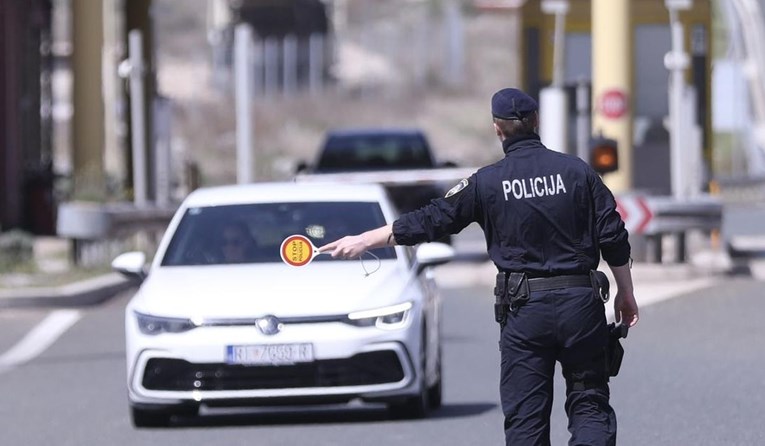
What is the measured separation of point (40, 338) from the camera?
64.3 ft

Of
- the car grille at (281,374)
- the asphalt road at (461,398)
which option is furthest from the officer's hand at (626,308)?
the car grille at (281,374)

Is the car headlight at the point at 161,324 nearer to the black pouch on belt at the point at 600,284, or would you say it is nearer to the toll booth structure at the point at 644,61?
Result: the black pouch on belt at the point at 600,284

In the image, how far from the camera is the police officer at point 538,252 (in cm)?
828

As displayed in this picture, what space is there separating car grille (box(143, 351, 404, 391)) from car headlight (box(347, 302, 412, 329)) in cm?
17

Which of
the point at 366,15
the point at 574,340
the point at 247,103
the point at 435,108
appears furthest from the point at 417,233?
the point at 366,15

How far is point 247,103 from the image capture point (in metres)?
31.1

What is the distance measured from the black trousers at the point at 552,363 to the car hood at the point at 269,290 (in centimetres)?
389

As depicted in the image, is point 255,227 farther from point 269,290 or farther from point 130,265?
point 269,290

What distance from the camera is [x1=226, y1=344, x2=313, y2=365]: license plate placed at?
12078 millimetres

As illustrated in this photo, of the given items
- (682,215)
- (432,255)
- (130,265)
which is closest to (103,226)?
(682,215)

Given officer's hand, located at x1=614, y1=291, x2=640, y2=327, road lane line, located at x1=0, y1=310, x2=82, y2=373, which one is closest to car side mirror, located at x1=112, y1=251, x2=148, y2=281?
road lane line, located at x1=0, y1=310, x2=82, y2=373

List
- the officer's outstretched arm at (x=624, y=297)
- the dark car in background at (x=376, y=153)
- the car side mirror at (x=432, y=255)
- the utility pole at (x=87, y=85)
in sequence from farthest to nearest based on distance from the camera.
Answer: the utility pole at (x=87, y=85)
the dark car in background at (x=376, y=153)
the car side mirror at (x=432, y=255)
the officer's outstretched arm at (x=624, y=297)

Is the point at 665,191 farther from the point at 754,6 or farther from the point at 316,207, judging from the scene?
the point at 316,207

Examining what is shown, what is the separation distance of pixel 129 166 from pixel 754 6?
10.8 meters
